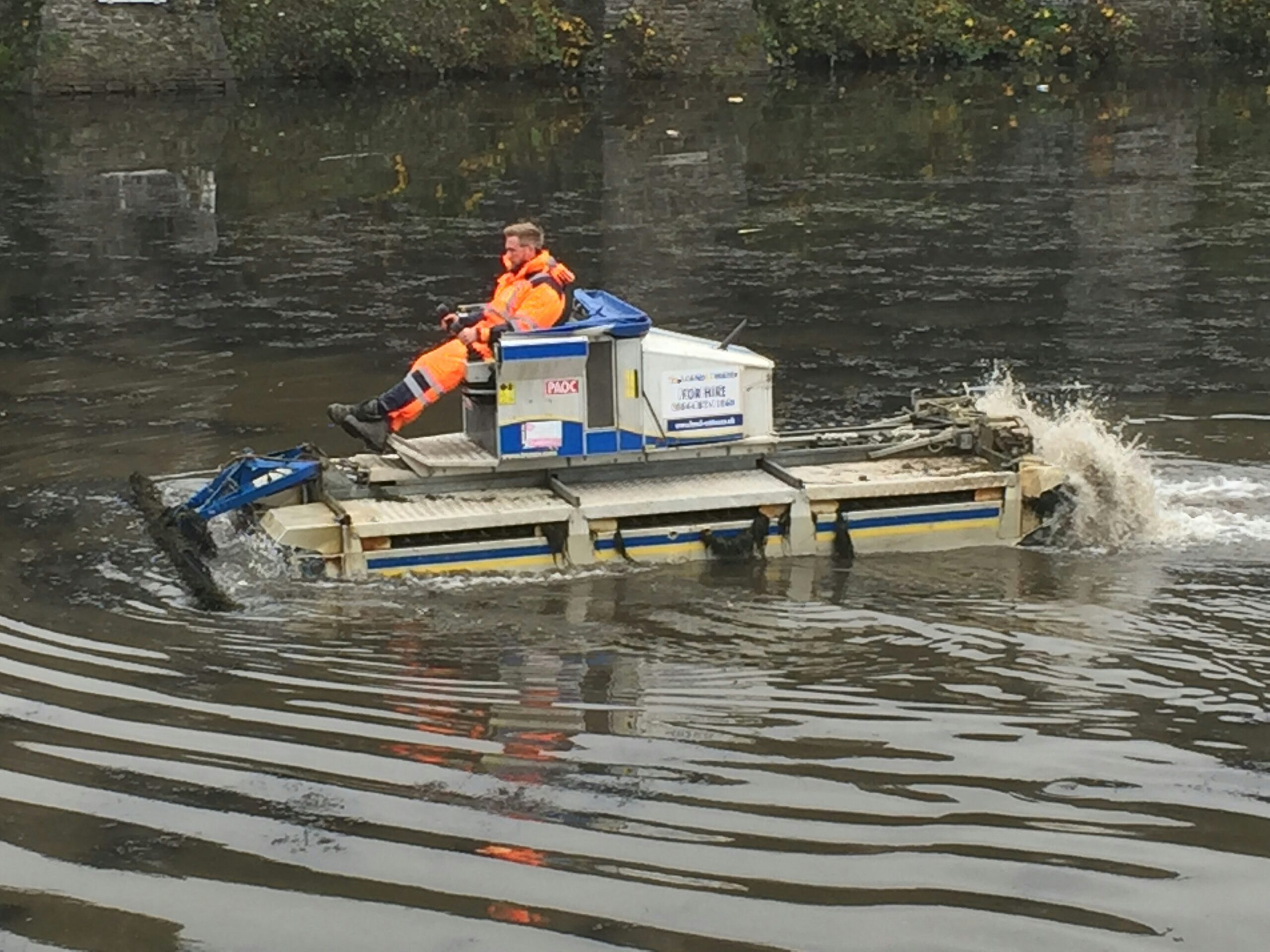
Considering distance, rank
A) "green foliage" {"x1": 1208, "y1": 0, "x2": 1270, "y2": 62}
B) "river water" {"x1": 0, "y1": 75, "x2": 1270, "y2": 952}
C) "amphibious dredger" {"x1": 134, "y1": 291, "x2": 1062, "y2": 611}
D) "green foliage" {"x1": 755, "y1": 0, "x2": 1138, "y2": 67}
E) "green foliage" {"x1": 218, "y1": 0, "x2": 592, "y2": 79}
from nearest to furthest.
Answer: "river water" {"x1": 0, "y1": 75, "x2": 1270, "y2": 952} < "amphibious dredger" {"x1": 134, "y1": 291, "x2": 1062, "y2": 611} < "green foliage" {"x1": 218, "y1": 0, "x2": 592, "y2": 79} < "green foliage" {"x1": 755, "y1": 0, "x2": 1138, "y2": 67} < "green foliage" {"x1": 1208, "y1": 0, "x2": 1270, "y2": 62}

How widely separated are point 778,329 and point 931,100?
19.5 m

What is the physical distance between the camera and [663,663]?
9133 millimetres

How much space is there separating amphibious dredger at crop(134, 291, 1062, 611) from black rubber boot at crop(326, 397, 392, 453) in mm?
124

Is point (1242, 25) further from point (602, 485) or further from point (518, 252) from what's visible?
point (602, 485)

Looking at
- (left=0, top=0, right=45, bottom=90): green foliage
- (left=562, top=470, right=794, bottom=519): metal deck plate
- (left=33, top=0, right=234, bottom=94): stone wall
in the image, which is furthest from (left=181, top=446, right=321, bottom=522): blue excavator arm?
(left=0, top=0, right=45, bottom=90): green foliage

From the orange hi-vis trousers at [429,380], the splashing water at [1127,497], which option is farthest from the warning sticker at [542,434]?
the splashing water at [1127,497]

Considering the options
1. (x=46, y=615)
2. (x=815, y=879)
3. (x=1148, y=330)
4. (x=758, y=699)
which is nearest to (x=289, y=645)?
(x=46, y=615)

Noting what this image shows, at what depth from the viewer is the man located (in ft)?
35.8

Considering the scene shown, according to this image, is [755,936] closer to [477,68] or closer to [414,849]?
[414,849]

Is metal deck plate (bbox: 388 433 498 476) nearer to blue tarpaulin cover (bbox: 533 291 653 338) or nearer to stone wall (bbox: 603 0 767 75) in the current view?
blue tarpaulin cover (bbox: 533 291 653 338)

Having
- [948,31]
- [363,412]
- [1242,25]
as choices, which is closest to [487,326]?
[363,412]

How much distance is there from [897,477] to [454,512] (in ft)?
8.69

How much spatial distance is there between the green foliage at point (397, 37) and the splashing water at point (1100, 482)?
27840 mm

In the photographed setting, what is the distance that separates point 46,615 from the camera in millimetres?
9695
